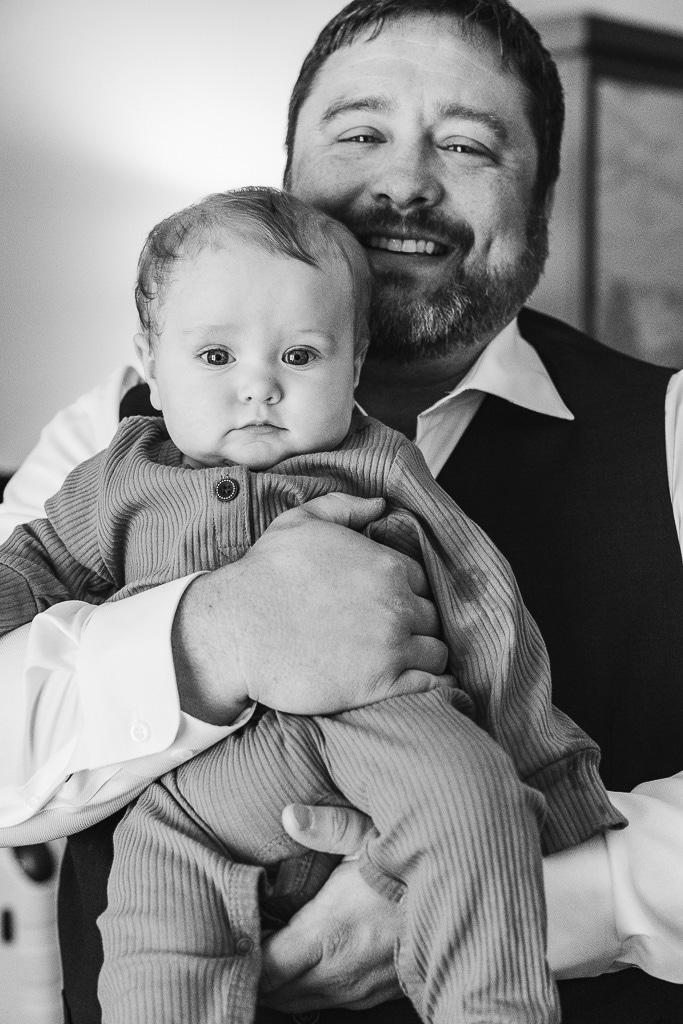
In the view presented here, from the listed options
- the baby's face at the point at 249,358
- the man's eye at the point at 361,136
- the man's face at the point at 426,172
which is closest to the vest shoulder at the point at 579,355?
the man's face at the point at 426,172

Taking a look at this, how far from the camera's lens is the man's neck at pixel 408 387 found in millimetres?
1809

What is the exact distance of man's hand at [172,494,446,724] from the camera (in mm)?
1059

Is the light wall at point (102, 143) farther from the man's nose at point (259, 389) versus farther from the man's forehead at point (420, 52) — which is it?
the man's nose at point (259, 389)

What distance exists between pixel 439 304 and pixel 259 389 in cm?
64

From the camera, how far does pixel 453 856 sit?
0.97 metres

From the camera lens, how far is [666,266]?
3.81 m

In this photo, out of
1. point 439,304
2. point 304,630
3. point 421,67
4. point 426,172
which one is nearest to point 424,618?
point 304,630

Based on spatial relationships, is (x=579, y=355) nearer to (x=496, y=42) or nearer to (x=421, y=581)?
(x=496, y=42)

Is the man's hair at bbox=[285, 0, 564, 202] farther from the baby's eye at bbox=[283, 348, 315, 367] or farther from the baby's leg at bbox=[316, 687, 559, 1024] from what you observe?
the baby's leg at bbox=[316, 687, 559, 1024]

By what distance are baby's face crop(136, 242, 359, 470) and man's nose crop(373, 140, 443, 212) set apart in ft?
1.65

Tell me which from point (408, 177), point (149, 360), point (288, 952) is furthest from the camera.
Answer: point (408, 177)

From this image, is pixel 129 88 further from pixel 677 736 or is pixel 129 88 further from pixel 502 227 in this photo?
pixel 677 736

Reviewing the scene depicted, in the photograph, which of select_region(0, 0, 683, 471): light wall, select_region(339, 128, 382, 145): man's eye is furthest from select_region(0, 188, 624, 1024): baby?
select_region(0, 0, 683, 471): light wall

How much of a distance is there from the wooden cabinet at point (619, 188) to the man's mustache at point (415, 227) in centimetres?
203
